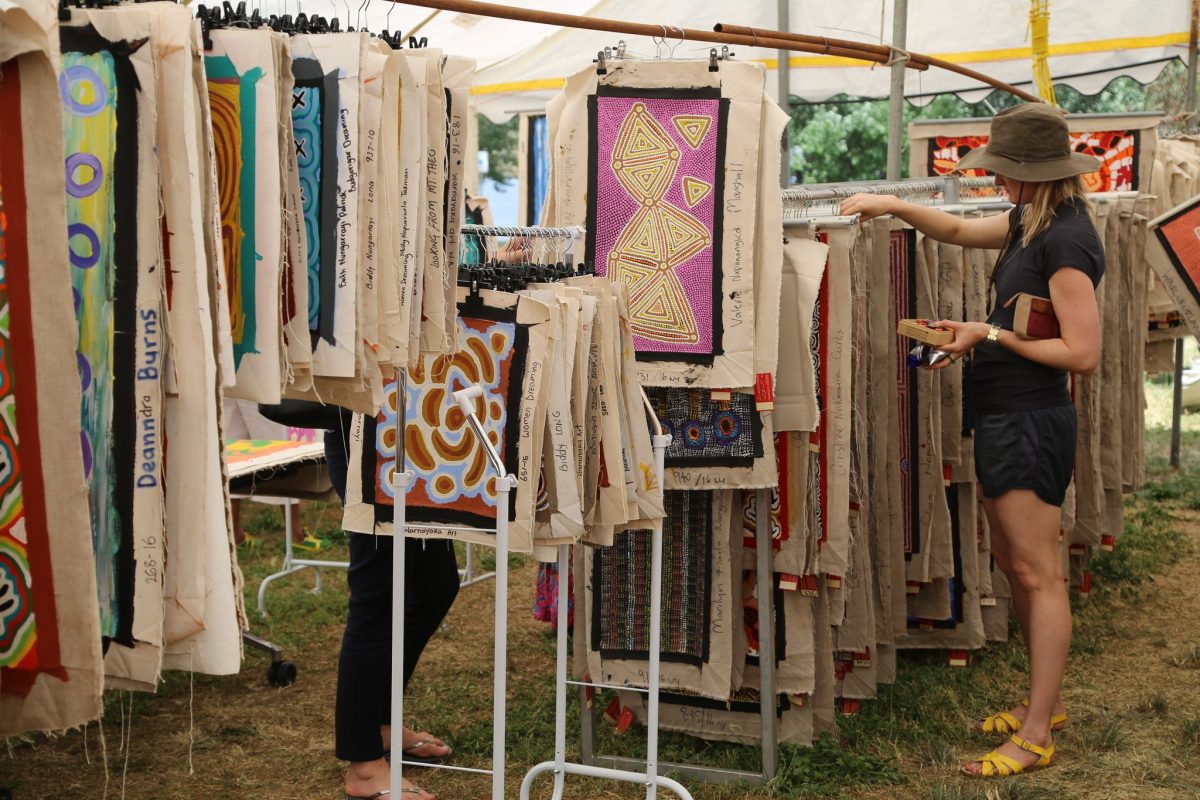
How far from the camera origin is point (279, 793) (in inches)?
132

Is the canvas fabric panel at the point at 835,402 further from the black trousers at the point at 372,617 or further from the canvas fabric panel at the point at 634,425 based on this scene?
the black trousers at the point at 372,617

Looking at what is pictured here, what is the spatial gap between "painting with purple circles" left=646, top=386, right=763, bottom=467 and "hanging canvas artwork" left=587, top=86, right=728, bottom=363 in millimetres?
125

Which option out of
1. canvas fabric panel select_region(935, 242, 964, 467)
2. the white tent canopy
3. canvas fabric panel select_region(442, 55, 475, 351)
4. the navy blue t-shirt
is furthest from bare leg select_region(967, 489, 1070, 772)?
the white tent canopy

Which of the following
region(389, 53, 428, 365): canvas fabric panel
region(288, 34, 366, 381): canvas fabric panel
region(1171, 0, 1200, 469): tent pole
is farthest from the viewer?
region(1171, 0, 1200, 469): tent pole

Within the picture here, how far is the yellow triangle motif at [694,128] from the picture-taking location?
9.98 feet

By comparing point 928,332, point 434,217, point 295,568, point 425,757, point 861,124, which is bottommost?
point 425,757

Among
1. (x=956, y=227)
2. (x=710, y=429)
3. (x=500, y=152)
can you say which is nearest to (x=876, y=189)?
(x=956, y=227)

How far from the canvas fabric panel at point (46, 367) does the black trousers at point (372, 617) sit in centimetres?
162

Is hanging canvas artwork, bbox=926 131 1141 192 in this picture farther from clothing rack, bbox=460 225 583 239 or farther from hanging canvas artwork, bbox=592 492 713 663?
clothing rack, bbox=460 225 583 239

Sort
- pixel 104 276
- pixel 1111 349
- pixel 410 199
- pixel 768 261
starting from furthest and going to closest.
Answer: pixel 1111 349 < pixel 768 261 < pixel 410 199 < pixel 104 276

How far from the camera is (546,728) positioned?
3.71m

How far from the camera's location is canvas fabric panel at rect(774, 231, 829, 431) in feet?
10.0

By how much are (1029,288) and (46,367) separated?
8.80ft

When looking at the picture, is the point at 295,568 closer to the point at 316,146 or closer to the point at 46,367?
the point at 316,146
